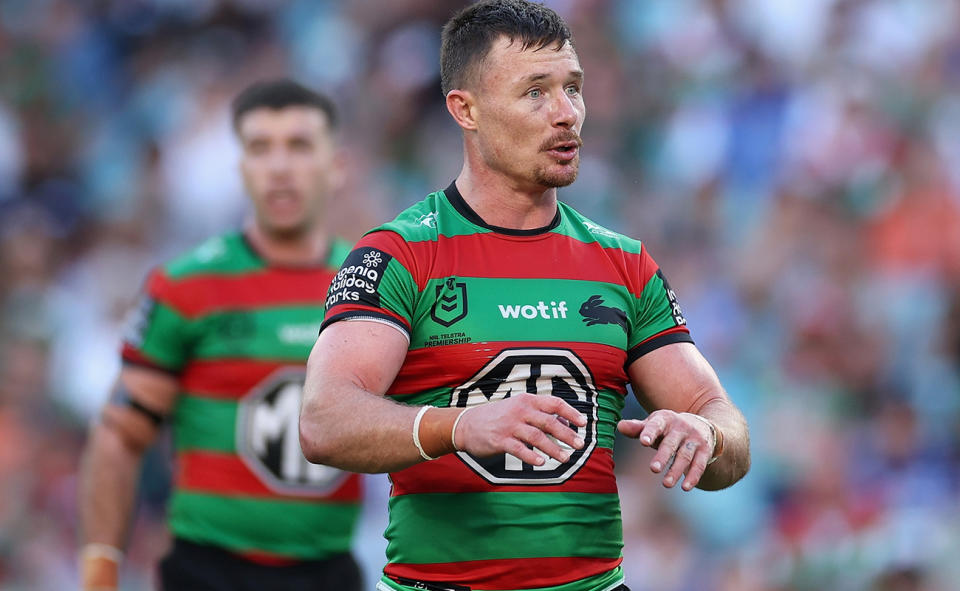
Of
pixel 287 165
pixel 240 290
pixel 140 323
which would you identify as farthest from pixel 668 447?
pixel 287 165

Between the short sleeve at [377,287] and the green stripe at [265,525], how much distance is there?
2159 millimetres

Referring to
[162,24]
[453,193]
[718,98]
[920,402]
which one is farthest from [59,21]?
[453,193]

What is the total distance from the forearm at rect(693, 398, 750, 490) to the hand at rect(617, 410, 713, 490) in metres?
0.21

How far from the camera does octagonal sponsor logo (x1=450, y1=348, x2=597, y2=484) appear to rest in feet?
12.5

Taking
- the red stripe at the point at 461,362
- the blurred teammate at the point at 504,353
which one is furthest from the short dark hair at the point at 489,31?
the red stripe at the point at 461,362

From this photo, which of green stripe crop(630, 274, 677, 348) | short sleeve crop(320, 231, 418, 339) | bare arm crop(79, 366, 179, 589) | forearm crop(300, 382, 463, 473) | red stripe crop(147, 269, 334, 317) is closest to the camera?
forearm crop(300, 382, 463, 473)

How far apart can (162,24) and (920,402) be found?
23.2 feet

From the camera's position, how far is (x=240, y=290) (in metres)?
6.12

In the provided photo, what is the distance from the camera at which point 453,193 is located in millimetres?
4191

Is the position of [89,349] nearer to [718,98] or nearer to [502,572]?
[718,98]

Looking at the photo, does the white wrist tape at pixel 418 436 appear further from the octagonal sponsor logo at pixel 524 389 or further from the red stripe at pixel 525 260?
the red stripe at pixel 525 260

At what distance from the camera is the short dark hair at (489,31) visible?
402 centimetres

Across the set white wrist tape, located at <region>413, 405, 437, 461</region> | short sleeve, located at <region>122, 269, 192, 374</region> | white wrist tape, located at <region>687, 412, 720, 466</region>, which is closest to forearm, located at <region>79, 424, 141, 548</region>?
short sleeve, located at <region>122, 269, 192, 374</region>

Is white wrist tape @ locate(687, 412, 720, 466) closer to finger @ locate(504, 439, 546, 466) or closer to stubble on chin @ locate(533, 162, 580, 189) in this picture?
finger @ locate(504, 439, 546, 466)
